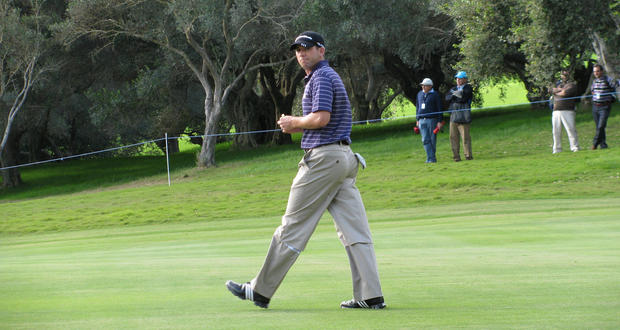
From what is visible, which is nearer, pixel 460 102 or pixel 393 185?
pixel 393 185

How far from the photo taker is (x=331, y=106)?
5.37 m

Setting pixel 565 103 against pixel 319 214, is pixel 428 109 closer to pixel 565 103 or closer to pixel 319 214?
pixel 565 103

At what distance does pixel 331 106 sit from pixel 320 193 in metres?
0.60

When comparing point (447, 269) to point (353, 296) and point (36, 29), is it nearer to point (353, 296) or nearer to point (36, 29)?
point (353, 296)

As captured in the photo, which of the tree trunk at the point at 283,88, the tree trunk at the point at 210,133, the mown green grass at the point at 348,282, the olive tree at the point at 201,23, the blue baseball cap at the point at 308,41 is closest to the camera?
the mown green grass at the point at 348,282

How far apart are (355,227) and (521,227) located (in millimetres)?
5902

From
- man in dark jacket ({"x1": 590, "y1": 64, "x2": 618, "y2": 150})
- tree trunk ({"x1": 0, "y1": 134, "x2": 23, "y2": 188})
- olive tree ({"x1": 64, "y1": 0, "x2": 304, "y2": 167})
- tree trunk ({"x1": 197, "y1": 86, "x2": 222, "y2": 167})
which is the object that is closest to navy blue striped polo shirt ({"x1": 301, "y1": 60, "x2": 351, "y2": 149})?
man in dark jacket ({"x1": 590, "y1": 64, "x2": 618, "y2": 150})

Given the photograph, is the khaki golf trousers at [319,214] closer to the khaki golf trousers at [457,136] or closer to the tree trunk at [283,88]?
the khaki golf trousers at [457,136]

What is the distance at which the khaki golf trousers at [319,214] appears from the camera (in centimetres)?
539

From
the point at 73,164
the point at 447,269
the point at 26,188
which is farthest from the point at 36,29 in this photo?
the point at 447,269

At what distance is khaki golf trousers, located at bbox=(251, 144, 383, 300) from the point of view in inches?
212

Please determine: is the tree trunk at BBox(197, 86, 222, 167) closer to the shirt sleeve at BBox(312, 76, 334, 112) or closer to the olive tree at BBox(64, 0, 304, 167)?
the olive tree at BBox(64, 0, 304, 167)

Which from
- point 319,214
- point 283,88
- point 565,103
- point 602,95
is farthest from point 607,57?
point 319,214

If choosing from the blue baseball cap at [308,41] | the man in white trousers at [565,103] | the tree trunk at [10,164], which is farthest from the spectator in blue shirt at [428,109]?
the tree trunk at [10,164]
